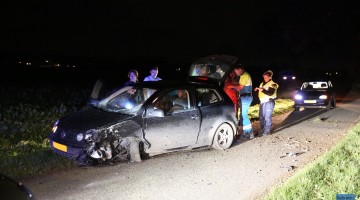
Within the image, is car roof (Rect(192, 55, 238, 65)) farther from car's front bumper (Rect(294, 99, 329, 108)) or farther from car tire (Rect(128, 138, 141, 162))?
car tire (Rect(128, 138, 141, 162))

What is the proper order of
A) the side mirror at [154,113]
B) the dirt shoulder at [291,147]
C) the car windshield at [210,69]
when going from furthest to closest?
1. the car windshield at [210,69]
2. the side mirror at [154,113]
3. the dirt shoulder at [291,147]

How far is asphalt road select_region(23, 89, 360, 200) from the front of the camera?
5.50 metres

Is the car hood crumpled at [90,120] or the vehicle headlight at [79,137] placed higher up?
the car hood crumpled at [90,120]

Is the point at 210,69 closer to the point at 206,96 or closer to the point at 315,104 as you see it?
the point at 315,104

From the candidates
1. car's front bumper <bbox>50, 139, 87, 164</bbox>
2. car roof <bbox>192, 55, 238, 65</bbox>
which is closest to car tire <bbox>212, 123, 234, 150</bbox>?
car's front bumper <bbox>50, 139, 87, 164</bbox>

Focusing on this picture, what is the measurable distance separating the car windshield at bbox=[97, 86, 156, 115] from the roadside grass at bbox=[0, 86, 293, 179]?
1.34 metres

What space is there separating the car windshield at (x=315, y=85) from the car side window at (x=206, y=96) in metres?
8.99

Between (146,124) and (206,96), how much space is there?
177cm

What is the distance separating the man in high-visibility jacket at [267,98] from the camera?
9.26 metres

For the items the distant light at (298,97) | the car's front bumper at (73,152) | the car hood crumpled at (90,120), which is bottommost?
the distant light at (298,97)

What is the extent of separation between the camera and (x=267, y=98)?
939 cm

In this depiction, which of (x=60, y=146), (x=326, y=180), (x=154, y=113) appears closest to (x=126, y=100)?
(x=154, y=113)

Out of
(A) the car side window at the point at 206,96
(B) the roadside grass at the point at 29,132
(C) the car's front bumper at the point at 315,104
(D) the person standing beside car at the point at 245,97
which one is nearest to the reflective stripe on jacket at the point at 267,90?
(D) the person standing beside car at the point at 245,97

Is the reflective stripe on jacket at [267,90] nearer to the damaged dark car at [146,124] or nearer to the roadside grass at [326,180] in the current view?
the damaged dark car at [146,124]
